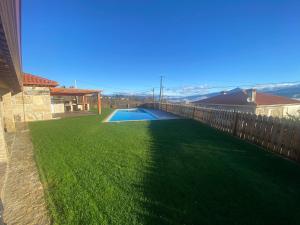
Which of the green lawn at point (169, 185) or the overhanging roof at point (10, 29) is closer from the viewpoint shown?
the overhanging roof at point (10, 29)

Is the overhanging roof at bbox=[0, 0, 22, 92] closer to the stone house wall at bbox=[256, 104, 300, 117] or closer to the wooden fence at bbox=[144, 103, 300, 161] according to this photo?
the wooden fence at bbox=[144, 103, 300, 161]

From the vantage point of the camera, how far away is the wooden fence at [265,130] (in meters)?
4.36

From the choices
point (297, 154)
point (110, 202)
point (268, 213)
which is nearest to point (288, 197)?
point (268, 213)

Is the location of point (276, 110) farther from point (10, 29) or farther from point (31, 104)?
point (31, 104)

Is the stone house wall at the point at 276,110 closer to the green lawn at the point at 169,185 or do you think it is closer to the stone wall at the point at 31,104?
the green lawn at the point at 169,185

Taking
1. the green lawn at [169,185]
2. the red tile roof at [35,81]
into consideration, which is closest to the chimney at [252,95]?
the green lawn at [169,185]

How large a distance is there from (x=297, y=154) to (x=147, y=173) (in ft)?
13.4

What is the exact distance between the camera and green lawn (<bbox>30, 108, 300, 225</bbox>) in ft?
7.40

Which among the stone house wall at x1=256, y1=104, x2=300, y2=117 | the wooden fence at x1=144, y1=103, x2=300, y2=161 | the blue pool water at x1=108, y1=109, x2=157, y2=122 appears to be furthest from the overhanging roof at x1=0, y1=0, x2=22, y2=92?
the stone house wall at x1=256, y1=104, x2=300, y2=117

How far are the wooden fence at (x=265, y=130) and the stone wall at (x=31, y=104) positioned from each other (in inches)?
511

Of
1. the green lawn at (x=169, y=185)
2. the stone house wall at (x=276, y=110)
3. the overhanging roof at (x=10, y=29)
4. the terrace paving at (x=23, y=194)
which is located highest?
the overhanging roof at (x=10, y=29)

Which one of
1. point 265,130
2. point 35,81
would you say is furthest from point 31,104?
point 265,130

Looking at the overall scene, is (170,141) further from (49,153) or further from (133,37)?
(133,37)

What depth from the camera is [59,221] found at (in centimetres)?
217
